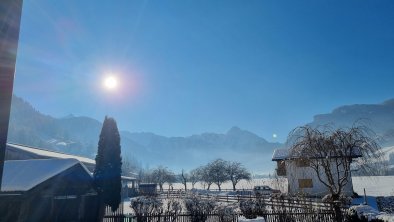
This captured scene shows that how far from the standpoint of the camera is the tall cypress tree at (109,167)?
21.4m

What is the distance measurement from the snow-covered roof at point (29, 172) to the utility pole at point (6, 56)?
14.1 meters

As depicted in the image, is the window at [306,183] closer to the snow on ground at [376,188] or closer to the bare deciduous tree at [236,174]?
the snow on ground at [376,188]

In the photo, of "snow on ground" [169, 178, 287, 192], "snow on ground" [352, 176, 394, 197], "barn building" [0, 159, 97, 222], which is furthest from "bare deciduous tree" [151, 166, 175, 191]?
"barn building" [0, 159, 97, 222]

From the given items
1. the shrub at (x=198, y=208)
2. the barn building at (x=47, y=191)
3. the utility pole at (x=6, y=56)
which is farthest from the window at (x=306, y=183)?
the utility pole at (x=6, y=56)

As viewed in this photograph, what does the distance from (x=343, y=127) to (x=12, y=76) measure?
729 inches

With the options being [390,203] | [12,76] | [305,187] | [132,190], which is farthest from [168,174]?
[12,76]

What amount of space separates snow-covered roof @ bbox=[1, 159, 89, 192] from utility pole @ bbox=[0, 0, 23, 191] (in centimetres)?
1406

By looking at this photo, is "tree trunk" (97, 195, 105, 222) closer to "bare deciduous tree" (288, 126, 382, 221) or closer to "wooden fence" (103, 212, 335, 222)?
"wooden fence" (103, 212, 335, 222)

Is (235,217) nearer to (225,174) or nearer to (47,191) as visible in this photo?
(47,191)

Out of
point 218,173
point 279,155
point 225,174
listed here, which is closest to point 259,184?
point 225,174

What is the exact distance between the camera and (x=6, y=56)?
194 cm

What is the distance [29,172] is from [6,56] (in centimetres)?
1642

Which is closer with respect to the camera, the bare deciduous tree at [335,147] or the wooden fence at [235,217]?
the bare deciduous tree at [335,147]

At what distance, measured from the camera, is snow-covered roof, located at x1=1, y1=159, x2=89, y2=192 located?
14173 mm
